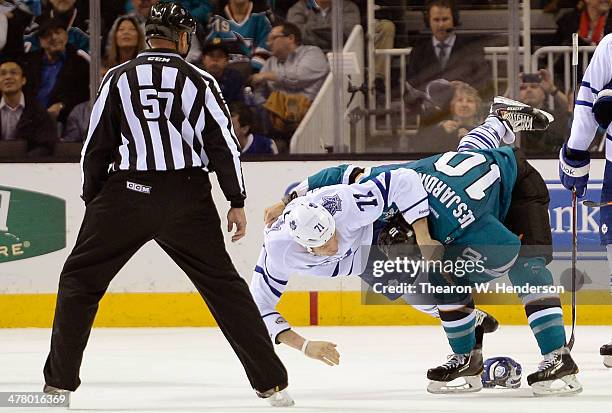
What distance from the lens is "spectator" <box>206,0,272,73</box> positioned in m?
7.97

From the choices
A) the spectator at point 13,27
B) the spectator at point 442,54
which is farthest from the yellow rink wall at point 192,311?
the spectator at point 13,27

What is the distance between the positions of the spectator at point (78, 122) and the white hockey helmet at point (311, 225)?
3.62 metres

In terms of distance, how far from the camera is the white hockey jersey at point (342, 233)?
14.8 feet

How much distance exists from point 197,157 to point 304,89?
3683 millimetres

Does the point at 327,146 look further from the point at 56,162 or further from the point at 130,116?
the point at 130,116

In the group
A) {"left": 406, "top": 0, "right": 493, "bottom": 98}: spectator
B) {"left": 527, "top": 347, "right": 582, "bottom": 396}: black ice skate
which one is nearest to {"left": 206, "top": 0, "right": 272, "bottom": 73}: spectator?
{"left": 406, "top": 0, "right": 493, "bottom": 98}: spectator

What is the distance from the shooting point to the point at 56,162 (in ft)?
25.1

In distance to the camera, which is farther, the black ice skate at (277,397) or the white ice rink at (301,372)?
the white ice rink at (301,372)

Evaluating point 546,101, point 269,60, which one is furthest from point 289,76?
point 546,101

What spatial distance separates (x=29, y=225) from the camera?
7609 mm

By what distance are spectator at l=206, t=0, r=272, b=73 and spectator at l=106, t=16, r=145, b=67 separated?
0.42 m

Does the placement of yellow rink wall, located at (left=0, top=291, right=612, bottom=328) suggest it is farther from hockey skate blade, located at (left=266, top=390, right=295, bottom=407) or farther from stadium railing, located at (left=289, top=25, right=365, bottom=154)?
hockey skate blade, located at (left=266, top=390, right=295, bottom=407)

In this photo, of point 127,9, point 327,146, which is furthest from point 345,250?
point 127,9

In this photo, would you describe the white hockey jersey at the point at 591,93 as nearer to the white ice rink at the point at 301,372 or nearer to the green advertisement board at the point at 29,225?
the white ice rink at the point at 301,372
